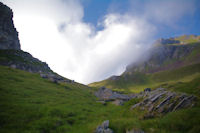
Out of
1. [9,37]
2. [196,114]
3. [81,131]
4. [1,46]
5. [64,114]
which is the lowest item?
[81,131]

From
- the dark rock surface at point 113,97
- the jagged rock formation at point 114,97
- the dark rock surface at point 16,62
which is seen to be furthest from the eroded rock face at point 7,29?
the jagged rock formation at point 114,97

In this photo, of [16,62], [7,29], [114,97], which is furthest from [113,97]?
[7,29]

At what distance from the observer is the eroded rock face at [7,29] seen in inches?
4938

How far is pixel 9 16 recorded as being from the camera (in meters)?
147

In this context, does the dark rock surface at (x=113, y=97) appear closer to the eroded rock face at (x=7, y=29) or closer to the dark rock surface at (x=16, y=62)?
the dark rock surface at (x=16, y=62)

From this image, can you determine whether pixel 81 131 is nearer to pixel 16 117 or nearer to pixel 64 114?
pixel 64 114

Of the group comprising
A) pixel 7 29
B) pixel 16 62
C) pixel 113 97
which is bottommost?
pixel 113 97

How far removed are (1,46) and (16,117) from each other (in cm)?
14866

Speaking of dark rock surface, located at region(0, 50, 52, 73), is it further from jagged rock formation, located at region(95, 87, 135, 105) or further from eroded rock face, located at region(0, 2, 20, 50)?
jagged rock formation, located at region(95, 87, 135, 105)

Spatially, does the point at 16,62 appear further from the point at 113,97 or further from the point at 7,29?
the point at 113,97

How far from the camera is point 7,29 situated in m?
138

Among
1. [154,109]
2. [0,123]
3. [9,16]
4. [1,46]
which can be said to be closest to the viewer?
[0,123]

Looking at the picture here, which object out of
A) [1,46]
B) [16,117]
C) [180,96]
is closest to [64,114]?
[16,117]

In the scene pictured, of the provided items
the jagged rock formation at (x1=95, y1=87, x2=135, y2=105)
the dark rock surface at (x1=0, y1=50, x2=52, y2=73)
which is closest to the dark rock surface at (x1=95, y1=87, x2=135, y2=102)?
the jagged rock formation at (x1=95, y1=87, x2=135, y2=105)
